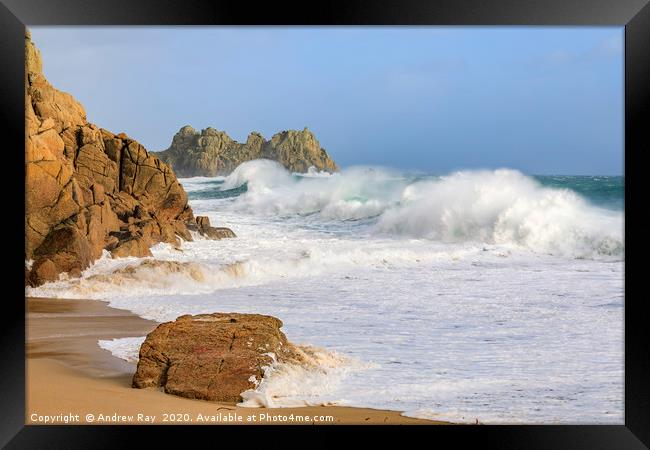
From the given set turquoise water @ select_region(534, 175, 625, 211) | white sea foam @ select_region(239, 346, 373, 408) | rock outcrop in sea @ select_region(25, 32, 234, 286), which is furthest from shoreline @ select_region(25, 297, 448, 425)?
turquoise water @ select_region(534, 175, 625, 211)

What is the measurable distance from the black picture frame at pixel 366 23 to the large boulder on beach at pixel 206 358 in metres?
0.24

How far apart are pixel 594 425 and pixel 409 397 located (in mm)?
966

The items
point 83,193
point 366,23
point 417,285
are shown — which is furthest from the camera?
point 83,193

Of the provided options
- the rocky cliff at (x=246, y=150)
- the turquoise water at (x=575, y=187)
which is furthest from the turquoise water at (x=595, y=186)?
the rocky cliff at (x=246, y=150)

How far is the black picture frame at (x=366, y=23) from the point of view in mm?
3488

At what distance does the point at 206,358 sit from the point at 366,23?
1887mm

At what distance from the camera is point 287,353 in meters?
3.97

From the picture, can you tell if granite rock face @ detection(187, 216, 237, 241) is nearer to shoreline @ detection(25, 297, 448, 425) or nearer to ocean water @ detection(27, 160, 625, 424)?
ocean water @ detection(27, 160, 625, 424)

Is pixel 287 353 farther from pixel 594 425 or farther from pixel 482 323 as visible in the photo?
pixel 482 323

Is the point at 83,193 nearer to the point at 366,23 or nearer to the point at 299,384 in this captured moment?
the point at 299,384

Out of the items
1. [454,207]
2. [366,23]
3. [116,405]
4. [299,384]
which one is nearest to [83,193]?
[454,207]

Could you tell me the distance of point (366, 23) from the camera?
3500 millimetres

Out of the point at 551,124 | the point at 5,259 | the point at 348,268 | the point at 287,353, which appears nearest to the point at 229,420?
the point at 287,353

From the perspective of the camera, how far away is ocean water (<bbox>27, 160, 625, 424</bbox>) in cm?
416
